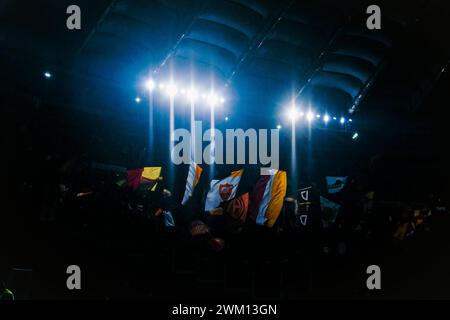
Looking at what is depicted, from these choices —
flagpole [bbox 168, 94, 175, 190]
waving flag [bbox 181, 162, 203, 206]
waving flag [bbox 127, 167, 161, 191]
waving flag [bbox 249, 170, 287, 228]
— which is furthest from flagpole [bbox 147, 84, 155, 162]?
waving flag [bbox 249, 170, 287, 228]

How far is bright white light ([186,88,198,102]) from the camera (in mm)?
12727

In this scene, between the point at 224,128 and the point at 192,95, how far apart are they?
1.45 metres

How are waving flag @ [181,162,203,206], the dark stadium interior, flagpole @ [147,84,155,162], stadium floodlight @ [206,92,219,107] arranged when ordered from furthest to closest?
stadium floodlight @ [206,92,219,107]
flagpole @ [147,84,155,162]
waving flag @ [181,162,203,206]
the dark stadium interior

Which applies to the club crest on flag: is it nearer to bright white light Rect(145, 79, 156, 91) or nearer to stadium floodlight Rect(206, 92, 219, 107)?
stadium floodlight Rect(206, 92, 219, 107)

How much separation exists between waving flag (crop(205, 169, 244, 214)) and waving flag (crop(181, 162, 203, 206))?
1.74ft

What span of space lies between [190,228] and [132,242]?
5.56 feet

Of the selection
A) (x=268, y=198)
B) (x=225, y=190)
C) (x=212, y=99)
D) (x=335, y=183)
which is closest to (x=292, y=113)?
(x=335, y=183)

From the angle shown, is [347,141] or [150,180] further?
[347,141]

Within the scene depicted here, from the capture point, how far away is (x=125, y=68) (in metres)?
12.2

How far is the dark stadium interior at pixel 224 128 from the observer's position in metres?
9.77

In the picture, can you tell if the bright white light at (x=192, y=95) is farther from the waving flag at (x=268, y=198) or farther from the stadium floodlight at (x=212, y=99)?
the waving flag at (x=268, y=198)

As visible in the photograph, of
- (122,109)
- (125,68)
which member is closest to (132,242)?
(122,109)
